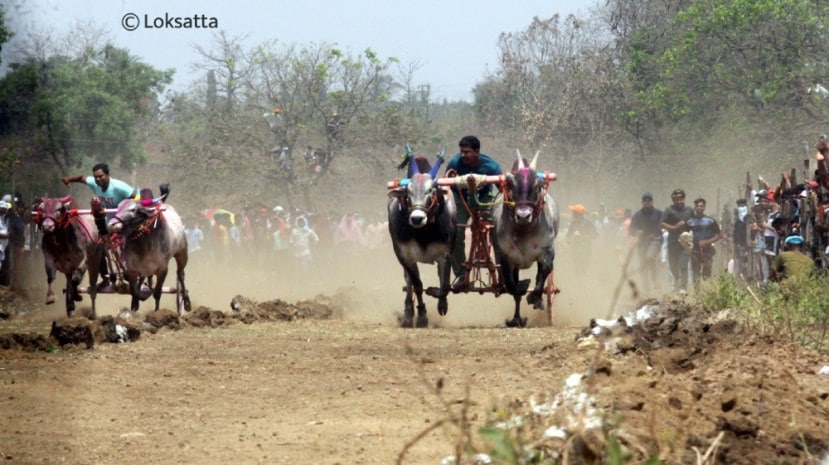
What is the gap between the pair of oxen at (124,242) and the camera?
15336 millimetres

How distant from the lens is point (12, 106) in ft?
74.9

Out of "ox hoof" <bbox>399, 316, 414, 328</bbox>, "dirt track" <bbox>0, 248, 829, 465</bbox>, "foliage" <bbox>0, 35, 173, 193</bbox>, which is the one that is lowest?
"ox hoof" <bbox>399, 316, 414, 328</bbox>

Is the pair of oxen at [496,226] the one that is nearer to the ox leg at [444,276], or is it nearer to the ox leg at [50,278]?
the ox leg at [444,276]

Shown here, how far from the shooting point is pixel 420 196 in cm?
1364

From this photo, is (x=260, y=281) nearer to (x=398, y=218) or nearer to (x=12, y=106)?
(x=12, y=106)

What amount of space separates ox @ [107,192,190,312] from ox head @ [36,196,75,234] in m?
1.16

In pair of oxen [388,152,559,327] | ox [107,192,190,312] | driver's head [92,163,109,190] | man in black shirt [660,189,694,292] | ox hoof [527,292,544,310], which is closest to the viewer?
pair of oxen [388,152,559,327]

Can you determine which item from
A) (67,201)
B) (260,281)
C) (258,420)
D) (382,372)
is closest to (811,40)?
Result: (260,281)

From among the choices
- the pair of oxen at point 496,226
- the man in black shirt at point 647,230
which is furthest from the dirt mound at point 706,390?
the man in black shirt at point 647,230

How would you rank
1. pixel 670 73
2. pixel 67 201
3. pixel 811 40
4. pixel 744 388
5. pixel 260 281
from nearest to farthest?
pixel 744 388, pixel 67 201, pixel 260 281, pixel 811 40, pixel 670 73

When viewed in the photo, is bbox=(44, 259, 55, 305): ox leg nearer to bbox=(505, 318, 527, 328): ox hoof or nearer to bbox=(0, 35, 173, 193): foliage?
bbox=(0, 35, 173, 193): foliage

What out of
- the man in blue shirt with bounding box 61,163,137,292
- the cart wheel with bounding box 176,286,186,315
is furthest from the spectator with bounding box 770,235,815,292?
the man in blue shirt with bounding box 61,163,137,292

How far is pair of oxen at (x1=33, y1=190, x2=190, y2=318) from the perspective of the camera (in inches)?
604

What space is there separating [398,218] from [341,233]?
20.4 metres
